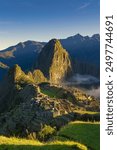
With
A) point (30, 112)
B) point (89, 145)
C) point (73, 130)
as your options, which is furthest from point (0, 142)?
point (30, 112)

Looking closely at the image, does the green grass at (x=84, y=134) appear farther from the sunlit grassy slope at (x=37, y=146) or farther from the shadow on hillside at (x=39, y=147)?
the shadow on hillside at (x=39, y=147)

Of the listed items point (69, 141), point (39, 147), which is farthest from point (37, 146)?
point (69, 141)

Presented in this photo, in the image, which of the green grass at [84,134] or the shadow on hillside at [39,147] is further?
the green grass at [84,134]

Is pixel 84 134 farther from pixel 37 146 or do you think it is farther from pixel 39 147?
pixel 39 147

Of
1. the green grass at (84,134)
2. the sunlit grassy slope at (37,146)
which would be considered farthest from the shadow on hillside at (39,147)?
the green grass at (84,134)

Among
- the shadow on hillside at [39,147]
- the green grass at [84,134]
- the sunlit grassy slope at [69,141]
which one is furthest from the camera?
the green grass at [84,134]

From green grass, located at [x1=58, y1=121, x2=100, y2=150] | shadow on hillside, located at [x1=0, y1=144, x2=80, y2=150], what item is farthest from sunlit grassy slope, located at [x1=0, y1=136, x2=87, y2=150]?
green grass, located at [x1=58, y1=121, x2=100, y2=150]

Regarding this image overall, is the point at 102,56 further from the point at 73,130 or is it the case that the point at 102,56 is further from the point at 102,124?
the point at 73,130

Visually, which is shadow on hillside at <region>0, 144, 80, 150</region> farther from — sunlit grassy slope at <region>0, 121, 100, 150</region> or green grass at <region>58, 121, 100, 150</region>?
green grass at <region>58, 121, 100, 150</region>
